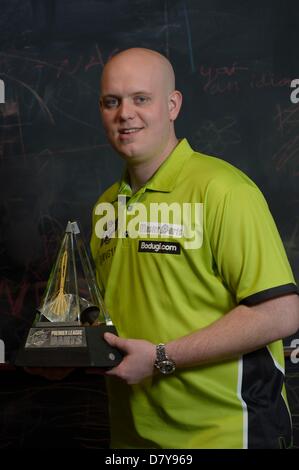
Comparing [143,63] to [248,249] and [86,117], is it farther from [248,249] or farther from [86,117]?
[86,117]

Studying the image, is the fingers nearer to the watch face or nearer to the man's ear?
the watch face

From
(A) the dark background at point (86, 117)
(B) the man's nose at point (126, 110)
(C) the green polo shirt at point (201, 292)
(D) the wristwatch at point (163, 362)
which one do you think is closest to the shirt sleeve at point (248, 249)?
(C) the green polo shirt at point (201, 292)

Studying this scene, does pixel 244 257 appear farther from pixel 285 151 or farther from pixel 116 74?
pixel 285 151

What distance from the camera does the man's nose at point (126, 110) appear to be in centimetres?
193

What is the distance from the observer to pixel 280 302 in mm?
1779

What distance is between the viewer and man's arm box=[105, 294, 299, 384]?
1.78m

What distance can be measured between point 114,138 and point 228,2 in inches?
72.1

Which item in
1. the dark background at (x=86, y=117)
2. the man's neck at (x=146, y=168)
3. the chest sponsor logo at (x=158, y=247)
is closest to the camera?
the chest sponsor logo at (x=158, y=247)

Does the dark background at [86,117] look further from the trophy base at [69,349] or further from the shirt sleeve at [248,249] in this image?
the shirt sleeve at [248,249]

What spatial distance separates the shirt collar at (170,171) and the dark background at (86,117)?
5.09ft

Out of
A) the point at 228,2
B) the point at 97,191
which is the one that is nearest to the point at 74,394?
the point at 97,191

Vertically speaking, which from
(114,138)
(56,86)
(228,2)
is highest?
(228,2)

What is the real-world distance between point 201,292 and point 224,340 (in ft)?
0.46

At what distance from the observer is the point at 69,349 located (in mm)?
1849
